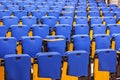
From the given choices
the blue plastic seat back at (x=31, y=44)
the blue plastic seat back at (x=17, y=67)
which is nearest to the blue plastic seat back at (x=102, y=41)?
the blue plastic seat back at (x=31, y=44)

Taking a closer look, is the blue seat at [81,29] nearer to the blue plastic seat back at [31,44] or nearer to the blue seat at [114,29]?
the blue seat at [114,29]

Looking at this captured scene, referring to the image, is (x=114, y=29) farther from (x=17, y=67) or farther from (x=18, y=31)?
(x=17, y=67)

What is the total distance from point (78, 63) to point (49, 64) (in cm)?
48

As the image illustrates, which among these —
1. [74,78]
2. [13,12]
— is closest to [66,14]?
[13,12]

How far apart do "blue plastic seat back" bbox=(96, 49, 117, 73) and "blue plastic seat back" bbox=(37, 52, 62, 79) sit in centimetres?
73

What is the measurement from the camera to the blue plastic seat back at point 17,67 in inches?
162

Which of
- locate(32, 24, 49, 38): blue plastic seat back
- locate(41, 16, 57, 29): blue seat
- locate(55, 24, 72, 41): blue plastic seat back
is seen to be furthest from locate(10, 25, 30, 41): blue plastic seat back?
locate(41, 16, 57, 29): blue seat

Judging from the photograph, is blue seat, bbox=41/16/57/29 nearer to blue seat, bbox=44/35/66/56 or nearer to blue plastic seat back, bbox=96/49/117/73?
blue seat, bbox=44/35/66/56

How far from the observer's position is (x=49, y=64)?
430cm

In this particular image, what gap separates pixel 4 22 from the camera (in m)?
7.46

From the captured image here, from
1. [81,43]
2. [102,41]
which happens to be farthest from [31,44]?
[102,41]

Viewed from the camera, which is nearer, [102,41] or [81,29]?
[102,41]

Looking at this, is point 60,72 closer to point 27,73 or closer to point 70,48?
point 27,73

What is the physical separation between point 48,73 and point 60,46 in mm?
1144
